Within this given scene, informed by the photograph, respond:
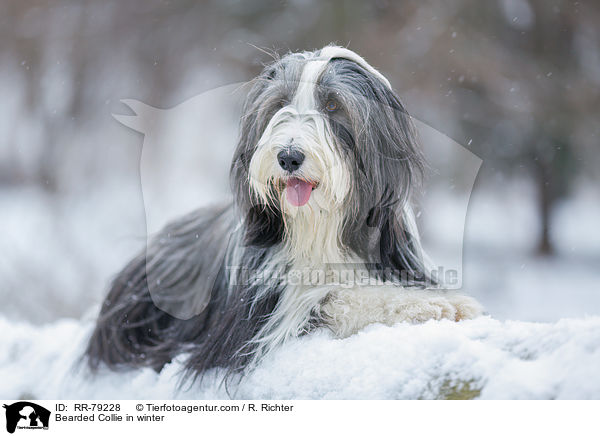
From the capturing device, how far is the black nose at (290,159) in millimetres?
1457

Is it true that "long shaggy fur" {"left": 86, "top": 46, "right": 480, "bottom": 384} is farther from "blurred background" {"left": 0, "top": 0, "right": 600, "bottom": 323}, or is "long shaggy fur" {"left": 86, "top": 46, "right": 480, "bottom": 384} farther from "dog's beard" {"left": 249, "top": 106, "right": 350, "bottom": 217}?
"blurred background" {"left": 0, "top": 0, "right": 600, "bottom": 323}

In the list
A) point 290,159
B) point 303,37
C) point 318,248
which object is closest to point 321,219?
point 318,248

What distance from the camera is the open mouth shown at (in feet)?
4.96

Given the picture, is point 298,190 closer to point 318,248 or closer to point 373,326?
point 318,248

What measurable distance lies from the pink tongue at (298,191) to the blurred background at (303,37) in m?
0.78

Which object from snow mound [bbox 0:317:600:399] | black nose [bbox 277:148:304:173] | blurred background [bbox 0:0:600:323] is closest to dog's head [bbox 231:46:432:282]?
black nose [bbox 277:148:304:173]

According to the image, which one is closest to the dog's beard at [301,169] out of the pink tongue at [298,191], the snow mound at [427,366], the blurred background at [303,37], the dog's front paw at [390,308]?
the pink tongue at [298,191]

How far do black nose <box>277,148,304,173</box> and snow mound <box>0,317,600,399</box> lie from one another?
470 millimetres

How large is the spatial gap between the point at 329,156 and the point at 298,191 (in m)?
0.12

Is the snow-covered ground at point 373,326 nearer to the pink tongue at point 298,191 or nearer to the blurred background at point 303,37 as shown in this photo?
the blurred background at point 303,37

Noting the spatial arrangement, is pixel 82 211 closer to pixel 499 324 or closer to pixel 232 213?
pixel 232 213

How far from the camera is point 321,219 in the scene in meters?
1.60

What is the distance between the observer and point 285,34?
215cm
